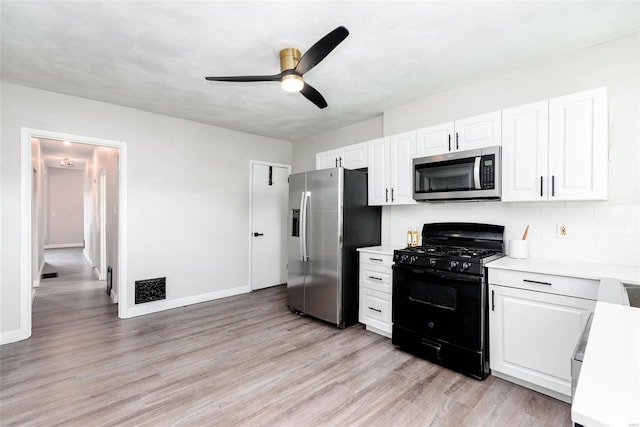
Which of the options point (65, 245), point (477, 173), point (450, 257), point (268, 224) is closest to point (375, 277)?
point (450, 257)

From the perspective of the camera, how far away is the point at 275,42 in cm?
→ 232

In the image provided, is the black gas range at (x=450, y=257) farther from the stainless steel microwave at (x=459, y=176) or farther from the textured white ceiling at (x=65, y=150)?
the textured white ceiling at (x=65, y=150)

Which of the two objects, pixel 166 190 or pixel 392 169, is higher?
pixel 392 169

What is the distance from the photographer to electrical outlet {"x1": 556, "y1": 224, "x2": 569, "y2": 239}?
2.47 meters

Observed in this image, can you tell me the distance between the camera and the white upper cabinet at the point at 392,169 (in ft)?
10.5

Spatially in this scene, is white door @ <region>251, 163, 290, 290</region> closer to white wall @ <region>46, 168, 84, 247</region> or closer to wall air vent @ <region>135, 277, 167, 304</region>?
wall air vent @ <region>135, 277, 167, 304</region>

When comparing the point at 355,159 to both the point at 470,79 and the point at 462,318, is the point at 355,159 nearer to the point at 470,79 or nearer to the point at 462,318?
the point at 470,79

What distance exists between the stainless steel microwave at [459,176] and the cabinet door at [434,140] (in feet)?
0.38

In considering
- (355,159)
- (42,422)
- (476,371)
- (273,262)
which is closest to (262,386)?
(42,422)

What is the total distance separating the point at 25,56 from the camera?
2547mm

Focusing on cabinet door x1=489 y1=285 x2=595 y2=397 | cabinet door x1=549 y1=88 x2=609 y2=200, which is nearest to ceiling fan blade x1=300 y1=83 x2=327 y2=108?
cabinet door x1=549 y1=88 x2=609 y2=200

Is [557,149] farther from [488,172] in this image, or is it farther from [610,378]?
[610,378]

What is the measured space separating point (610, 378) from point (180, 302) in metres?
4.46

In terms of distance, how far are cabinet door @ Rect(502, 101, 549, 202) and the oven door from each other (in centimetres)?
82
